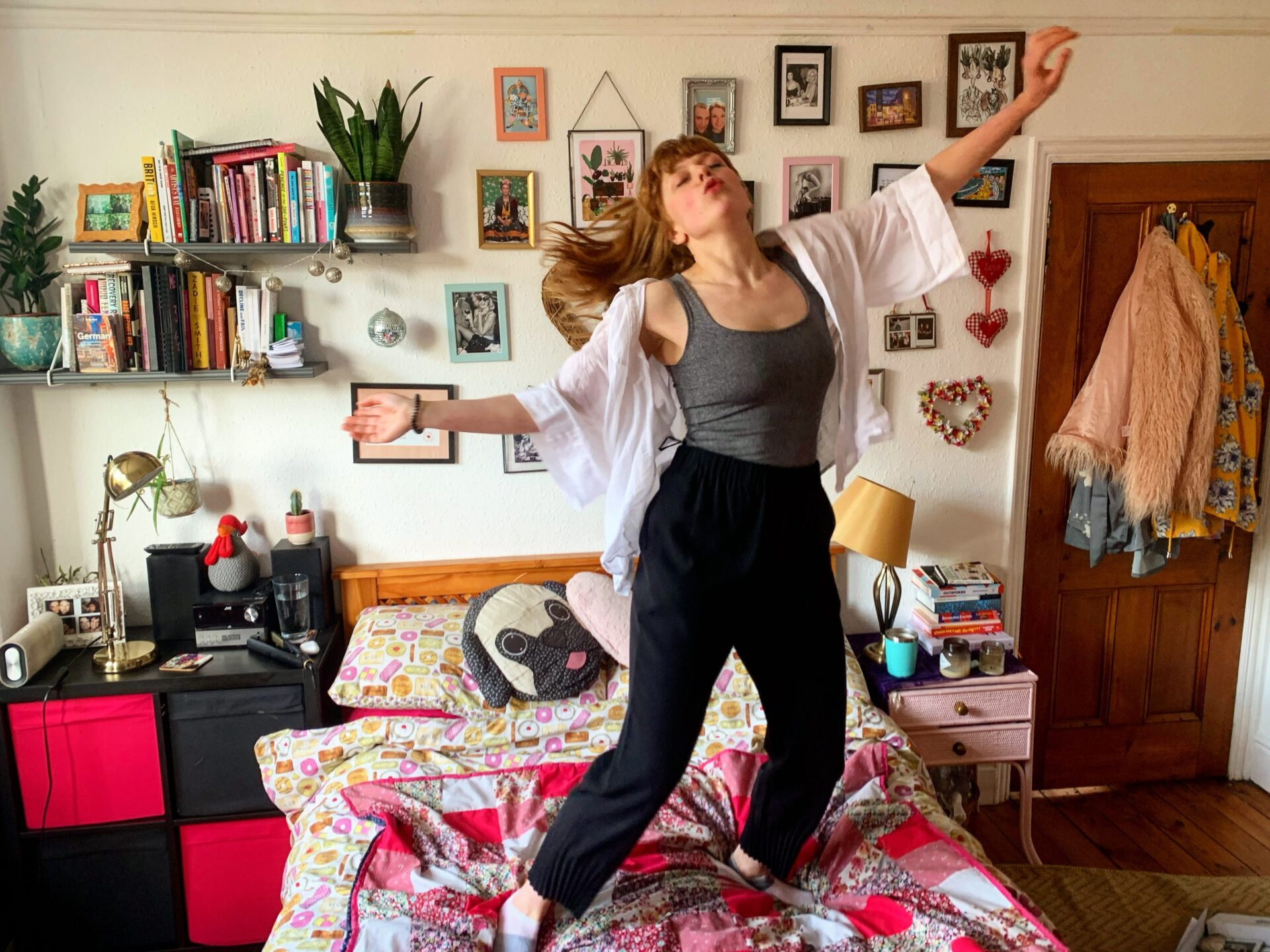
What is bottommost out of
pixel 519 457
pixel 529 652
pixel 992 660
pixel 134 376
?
pixel 992 660

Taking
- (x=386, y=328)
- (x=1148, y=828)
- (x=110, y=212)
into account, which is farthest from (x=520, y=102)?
(x=1148, y=828)

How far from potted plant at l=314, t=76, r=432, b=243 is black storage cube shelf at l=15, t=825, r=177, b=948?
5.24 ft

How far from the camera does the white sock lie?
5.24ft

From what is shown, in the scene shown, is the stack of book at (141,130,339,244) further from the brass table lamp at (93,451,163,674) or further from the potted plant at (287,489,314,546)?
the potted plant at (287,489,314,546)

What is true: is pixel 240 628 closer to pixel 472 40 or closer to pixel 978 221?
pixel 472 40

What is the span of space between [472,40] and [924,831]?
7.22ft

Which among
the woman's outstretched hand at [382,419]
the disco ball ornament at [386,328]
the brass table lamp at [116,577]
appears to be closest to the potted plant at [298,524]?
the brass table lamp at [116,577]

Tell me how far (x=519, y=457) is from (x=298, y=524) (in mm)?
633

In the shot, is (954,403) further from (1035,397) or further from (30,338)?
(30,338)

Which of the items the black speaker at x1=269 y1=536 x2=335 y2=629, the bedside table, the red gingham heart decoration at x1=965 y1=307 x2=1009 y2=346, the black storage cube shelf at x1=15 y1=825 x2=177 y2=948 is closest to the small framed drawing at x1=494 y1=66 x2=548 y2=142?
the black speaker at x1=269 y1=536 x2=335 y2=629

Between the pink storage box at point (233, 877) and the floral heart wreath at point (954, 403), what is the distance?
6.77ft

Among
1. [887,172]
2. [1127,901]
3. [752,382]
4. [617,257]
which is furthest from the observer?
[887,172]

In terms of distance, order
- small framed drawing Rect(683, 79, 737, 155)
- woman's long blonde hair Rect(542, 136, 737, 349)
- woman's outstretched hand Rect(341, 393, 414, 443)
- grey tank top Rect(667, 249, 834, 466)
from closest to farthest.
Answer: woman's outstretched hand Rect(341, 393, 414, 443), grey tank top Rect(667, 249, 834, 466), woman's long blonde hair Rect(542, 136, 737, 349), small framed drawing Rect(683, 79, 737, 155)

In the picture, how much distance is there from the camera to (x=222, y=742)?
239 cm
